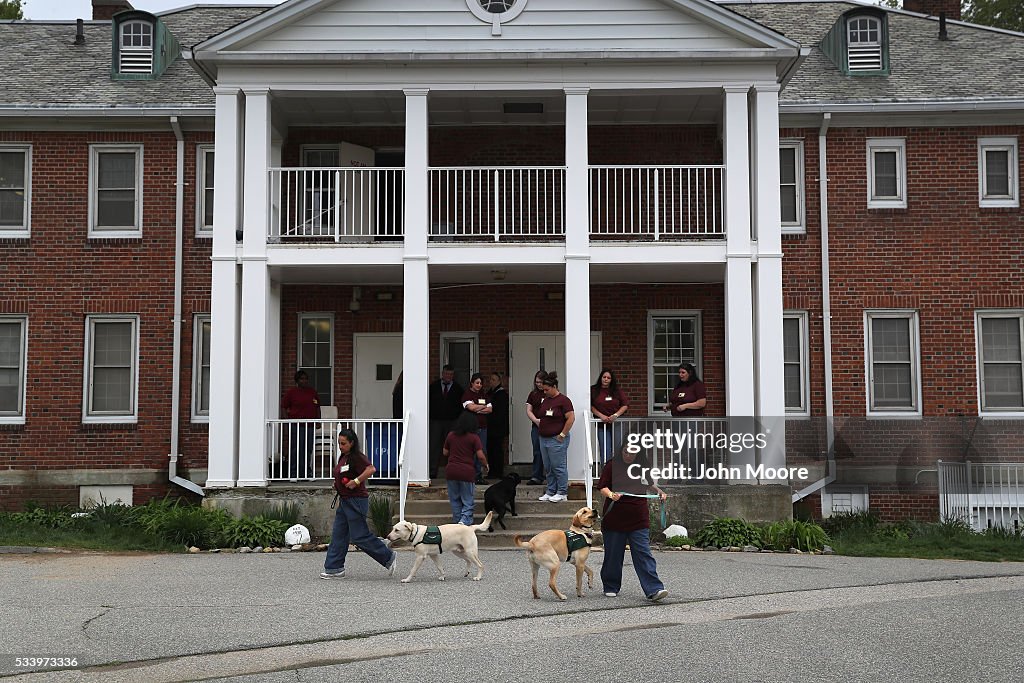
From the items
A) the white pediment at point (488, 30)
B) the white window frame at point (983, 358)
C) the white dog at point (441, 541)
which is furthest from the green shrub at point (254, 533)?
the white window frame at point (983, 358)

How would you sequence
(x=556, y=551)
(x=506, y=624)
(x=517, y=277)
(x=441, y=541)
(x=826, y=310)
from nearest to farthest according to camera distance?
(x=506, y=624) → (x=556, y=551) → (x=441, y=541) → (x=517, y=277) → (x=826, y=310)

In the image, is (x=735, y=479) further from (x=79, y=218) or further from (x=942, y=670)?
(x=79, y=218)

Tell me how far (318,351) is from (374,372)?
984mm

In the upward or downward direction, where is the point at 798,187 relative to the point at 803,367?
upward

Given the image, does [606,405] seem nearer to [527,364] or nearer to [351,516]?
[527,364]

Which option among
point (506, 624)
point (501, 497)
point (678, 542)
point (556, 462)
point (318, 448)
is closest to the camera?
point (506, 624)

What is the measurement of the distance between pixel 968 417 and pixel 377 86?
33.8 feet

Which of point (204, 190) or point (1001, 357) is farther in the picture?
point (204, 190)

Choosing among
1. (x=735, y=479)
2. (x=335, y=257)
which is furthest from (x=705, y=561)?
(x=335, y=257)

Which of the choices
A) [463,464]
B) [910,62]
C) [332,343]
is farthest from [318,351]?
[910,62]

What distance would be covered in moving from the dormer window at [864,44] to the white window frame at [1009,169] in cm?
226

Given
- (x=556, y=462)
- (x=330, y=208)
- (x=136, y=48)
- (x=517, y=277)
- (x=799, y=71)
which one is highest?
(x=136, y=48)

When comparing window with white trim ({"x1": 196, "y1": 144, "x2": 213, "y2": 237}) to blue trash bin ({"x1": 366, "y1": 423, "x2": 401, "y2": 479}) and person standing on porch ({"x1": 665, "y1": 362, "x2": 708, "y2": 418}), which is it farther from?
person standing on porch ({"x1": 665, "y1": 362, "x2": 708, "y2": 418})

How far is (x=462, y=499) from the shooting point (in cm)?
1359
